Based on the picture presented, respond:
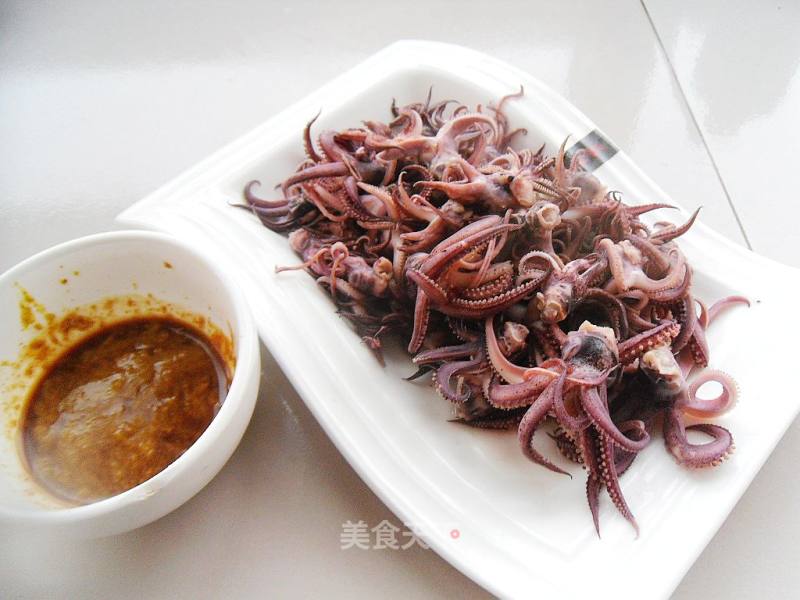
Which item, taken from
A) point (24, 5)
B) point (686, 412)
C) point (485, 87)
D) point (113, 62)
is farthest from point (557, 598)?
point (24, 5)

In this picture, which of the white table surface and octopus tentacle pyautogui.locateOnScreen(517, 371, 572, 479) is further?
the white table surface

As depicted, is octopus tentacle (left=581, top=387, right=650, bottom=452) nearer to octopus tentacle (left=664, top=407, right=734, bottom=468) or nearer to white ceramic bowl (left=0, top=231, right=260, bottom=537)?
octopus tentacle (left=664, top=407, right=734, bottom=468)

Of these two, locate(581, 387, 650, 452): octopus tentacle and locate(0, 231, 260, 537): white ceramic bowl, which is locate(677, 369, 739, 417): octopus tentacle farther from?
locate(0, 231, 260, 537): white ceramic bowl
